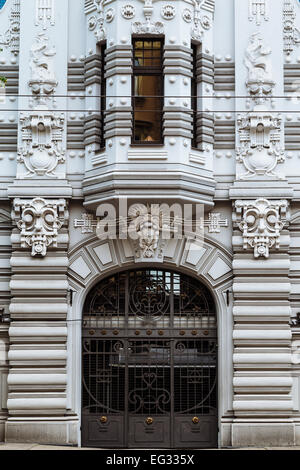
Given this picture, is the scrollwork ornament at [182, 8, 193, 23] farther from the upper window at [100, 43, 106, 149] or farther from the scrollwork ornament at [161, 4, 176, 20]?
the upper window at [100, 43, 106, 149]

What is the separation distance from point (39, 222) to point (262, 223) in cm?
486

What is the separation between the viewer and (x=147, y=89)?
21766mm

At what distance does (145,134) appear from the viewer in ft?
71.0

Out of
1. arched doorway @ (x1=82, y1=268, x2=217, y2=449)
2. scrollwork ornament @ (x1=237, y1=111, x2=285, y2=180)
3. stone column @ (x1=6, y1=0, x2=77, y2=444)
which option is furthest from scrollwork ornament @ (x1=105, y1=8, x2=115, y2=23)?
arched doorway @ (x1=82, y1=268, x2=217, y2=449)

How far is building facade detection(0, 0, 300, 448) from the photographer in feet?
69.4

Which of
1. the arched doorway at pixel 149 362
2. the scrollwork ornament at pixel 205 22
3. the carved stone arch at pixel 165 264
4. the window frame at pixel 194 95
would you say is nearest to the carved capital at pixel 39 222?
the carved stone arch at pixel 165 264

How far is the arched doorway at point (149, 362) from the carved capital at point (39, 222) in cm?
164

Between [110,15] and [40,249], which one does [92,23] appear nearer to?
[110,15]

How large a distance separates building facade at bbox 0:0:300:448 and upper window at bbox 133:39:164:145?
0.04m

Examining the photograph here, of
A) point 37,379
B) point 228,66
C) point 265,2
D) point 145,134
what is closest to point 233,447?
point 37,379

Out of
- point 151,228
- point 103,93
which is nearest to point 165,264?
point 151,228

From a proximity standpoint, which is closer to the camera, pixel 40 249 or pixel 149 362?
pixel 40 249

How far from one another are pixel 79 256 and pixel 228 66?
5.43 m
